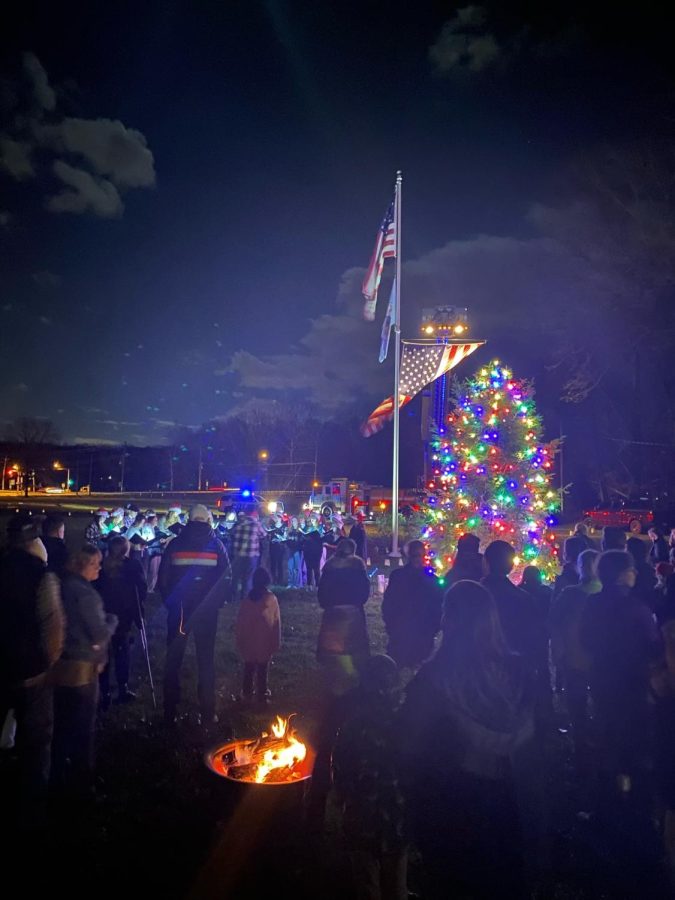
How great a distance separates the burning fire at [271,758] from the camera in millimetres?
4855

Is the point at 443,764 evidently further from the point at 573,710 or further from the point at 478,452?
the point at 478,452

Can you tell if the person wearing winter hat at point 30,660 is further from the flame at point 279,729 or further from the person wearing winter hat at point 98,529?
the person wearing winter hat at point 98,529

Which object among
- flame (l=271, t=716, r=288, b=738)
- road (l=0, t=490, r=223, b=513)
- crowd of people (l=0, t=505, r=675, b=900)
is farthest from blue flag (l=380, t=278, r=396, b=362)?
road (l=0, t=490, r=223, b=513)

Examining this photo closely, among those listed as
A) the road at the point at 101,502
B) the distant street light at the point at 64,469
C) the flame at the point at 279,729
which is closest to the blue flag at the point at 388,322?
the flame at the point at 279,729

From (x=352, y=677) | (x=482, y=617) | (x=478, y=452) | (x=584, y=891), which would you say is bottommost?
(x=584, y=891)

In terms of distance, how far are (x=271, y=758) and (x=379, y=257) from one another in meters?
14.3

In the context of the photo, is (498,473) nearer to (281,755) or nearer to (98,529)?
(98,529)

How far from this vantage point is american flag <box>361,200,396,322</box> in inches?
652

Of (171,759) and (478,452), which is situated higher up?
(478,452)

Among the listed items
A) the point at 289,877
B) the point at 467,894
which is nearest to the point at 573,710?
the point at 467,894

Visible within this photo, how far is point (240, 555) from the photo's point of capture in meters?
12.3

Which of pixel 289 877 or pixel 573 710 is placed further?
pixel 573 710

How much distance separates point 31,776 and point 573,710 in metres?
4.67

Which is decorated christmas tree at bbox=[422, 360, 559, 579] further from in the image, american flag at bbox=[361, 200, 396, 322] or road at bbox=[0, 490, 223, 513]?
road at bbox=[0, 490, 223, 513]
